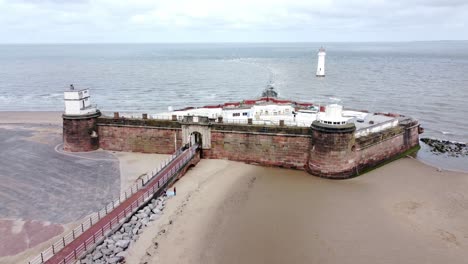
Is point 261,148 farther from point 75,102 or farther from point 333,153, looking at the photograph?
point 75,102

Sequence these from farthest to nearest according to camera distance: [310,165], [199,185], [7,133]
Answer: [7,133], [310,165], [199,185]

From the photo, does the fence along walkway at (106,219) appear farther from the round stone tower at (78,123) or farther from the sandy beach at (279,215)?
the round stone tower at (78,123)

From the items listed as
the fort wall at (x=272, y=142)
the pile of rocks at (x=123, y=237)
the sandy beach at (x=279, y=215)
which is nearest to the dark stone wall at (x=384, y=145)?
the fort wall at (x=272, y=142)

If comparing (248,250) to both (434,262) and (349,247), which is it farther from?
(434,262)

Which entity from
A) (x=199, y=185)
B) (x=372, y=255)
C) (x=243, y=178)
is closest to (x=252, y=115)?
(x=243, y=178)

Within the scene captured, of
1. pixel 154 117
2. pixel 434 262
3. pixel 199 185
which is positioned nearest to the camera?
pixel 434 262

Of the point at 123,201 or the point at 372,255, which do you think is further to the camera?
the point at 123,201

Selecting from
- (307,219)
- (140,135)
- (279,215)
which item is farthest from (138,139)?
(307,219)

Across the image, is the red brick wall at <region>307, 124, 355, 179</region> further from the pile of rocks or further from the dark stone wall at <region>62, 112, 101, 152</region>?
the dark stone wall at <region>62, 112, 101, 152</region>
